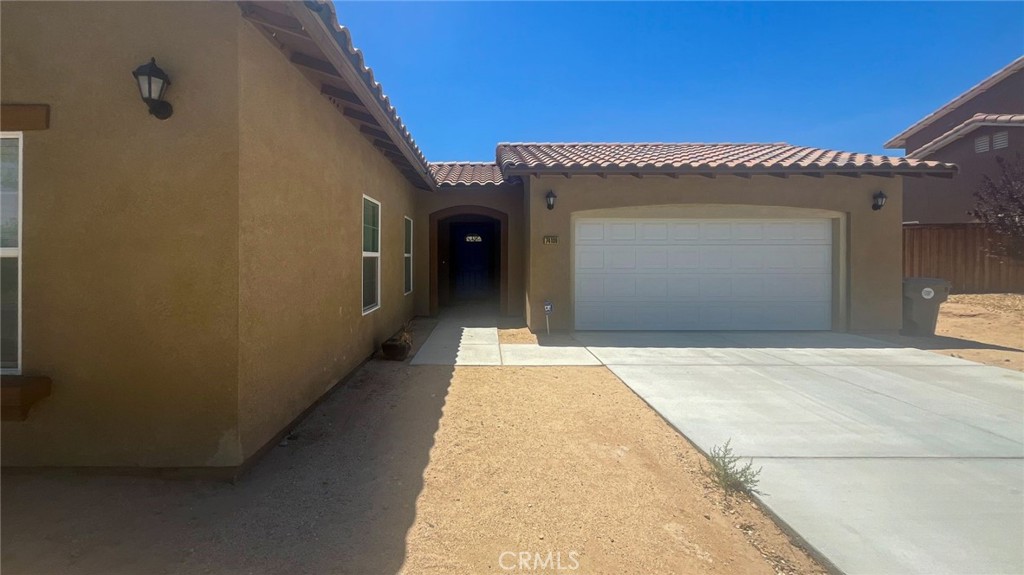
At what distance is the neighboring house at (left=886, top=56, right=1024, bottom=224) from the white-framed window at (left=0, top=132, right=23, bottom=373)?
22043 mm

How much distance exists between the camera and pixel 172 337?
2.93 m

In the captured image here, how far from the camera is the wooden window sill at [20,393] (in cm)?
263

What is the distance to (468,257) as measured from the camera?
55.6 ft

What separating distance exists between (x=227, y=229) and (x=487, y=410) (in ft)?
9.08

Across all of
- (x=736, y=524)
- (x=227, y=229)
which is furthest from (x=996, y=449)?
Answer: (x=227, y=229)

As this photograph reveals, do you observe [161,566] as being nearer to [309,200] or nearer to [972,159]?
[309,200]

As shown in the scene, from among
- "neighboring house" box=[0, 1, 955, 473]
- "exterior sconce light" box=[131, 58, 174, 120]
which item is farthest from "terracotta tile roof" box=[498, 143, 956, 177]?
"exterior sconce light" box=[131, 58, 174, 120]

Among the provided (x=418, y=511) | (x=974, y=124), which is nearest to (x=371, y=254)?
(x=418, y=511)

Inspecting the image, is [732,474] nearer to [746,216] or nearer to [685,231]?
[685,231]

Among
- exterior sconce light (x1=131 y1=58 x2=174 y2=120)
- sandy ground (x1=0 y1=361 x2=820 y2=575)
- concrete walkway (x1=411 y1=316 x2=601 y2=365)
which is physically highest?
exterior sconce light (x1=131 y1=58 x2=174 y2=120)

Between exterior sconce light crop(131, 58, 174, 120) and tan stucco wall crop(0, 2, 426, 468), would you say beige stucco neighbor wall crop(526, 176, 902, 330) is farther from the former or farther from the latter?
exterior sconce light crop(131, 58, 174, 120)

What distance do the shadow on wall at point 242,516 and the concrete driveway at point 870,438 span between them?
242 cm

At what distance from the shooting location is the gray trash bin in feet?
26.5

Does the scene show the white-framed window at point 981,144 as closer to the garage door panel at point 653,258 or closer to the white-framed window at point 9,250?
the garage door panel at point 653,258
